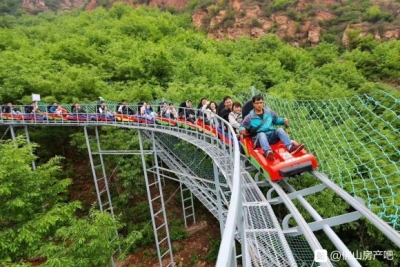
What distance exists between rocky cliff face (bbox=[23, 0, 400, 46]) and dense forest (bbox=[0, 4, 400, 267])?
1.96 metres

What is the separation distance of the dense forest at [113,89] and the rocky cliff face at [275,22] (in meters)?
1.96

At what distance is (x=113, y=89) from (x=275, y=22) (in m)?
18.5

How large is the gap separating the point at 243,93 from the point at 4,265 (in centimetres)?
906

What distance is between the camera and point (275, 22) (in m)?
26.3

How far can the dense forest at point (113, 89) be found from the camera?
4918mm

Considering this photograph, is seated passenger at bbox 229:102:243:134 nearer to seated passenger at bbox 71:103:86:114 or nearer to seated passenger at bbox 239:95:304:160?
seated passenger at bbox 239:95:304:160

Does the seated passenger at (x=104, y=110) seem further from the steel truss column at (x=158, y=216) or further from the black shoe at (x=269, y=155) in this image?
the black shoe at (x=269, y=155)

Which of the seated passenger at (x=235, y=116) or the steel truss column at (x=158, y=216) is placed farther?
the steel truss column at (x=158, y=216)

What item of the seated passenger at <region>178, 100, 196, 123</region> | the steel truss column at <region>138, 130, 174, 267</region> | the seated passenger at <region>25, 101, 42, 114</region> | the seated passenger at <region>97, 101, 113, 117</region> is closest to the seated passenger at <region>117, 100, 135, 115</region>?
the seated passenger at <region>97, 101, 113, 117</region>

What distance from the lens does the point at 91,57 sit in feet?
52.7

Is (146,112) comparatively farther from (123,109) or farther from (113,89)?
(113,89)

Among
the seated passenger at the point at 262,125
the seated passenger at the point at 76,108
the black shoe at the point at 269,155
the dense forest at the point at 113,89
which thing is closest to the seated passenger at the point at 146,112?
the dense forest at the point at 113,89

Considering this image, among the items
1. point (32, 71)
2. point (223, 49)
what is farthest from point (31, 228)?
point (223, 49)

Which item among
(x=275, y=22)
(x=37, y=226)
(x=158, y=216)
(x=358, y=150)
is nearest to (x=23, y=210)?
(x=37, y=226)
